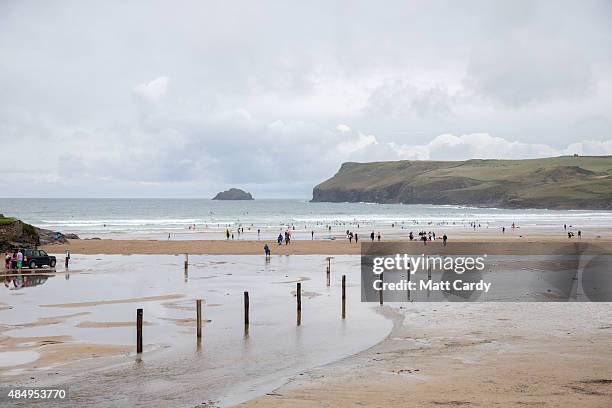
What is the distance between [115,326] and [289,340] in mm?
6453

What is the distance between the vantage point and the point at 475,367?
50.5 ft

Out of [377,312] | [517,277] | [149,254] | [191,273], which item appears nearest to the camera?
[377,312]

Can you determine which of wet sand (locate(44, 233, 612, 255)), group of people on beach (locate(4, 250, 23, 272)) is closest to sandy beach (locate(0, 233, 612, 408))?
group of people on beach (locate(4, 250, 23, 272))

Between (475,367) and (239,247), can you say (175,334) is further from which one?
(239,247)

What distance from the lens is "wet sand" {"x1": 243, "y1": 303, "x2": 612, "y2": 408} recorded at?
12.7 m

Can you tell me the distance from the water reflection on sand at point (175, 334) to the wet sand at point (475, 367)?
3.37ft

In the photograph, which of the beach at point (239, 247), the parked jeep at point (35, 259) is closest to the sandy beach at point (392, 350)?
the parked jeep at point (35, 259)

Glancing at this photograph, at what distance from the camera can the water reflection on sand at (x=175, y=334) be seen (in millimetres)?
14547

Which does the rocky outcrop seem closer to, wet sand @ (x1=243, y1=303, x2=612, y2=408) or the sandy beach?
the sandy beach

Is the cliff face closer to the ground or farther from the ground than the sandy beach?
farther from the ground

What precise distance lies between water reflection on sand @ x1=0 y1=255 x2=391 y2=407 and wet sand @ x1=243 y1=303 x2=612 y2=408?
3.37 feet

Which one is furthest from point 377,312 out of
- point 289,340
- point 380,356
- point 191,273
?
point 191,273

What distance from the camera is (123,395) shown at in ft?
44.4

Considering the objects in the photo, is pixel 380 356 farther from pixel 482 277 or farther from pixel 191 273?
pixel 191 273
